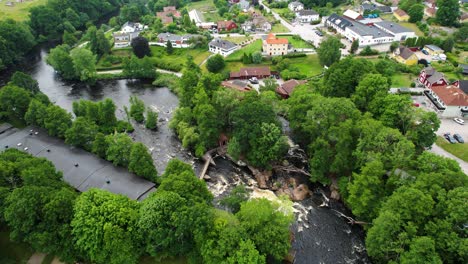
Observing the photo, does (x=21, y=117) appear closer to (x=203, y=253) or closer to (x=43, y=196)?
(x=43, y=196)

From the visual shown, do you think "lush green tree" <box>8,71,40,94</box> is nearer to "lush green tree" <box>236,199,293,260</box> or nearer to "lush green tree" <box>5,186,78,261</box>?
"lush green tree" <box>5,186,78,261</box>

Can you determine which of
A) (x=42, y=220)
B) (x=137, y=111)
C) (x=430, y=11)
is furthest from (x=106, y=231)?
(x=430, y=11)

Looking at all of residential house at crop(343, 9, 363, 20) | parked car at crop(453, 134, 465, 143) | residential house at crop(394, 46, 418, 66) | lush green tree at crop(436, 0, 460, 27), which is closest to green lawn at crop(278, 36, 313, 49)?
residential house at crop(394, 46, 418, 66)

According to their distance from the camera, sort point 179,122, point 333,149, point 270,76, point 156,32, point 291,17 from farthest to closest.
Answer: point 291,17 → point 156,32 → point 270,76 → point 179,122 → point 333,149

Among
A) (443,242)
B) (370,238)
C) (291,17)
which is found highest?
(443,242)

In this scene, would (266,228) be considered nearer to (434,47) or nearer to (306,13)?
(434,47)

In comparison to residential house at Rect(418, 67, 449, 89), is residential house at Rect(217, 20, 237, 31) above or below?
below

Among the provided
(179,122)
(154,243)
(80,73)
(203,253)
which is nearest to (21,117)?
(80,73)
